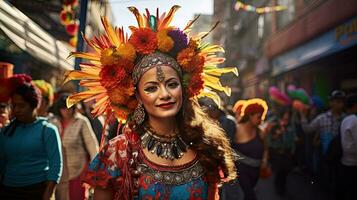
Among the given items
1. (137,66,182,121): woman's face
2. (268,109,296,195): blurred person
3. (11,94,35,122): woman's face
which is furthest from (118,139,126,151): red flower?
(268,109,296,195): blurred person

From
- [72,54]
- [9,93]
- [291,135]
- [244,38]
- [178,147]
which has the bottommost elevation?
[291,135]

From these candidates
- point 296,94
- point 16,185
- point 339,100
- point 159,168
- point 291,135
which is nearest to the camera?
point 159,168

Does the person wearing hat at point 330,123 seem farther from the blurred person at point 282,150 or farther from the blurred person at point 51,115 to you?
the blurred person at point 51,115

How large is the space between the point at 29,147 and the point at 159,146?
1540 mm

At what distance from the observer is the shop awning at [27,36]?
3.12 metres

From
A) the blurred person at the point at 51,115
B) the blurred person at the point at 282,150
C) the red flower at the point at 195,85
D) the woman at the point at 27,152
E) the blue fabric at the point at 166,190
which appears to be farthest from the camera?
the blurred person at the point at 282,150

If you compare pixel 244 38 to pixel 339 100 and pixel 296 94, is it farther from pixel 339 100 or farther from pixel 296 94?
pixel 339 100

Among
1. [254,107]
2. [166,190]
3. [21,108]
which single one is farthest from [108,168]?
[254,107]

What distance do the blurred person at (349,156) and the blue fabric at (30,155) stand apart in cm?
417

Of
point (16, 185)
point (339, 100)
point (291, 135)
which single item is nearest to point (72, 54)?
point (16, 185)

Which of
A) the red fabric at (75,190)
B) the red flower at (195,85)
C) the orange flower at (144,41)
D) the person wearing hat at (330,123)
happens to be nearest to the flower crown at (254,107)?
the person wearing hat at (330,123)

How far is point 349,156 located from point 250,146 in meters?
1.68

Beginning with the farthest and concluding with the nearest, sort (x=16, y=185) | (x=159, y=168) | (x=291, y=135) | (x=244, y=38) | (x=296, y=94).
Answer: (x=244, y=38)
(x=296, y=94)
(x=291, y=135)
(x=16, y=185)
(x=159, y=168)

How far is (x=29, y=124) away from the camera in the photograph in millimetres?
3178
